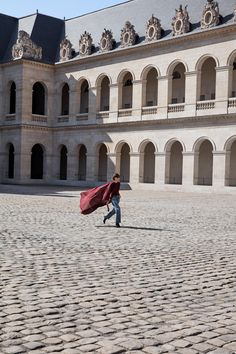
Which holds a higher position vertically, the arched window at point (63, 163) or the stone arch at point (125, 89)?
the stone arch at point (125, 89)

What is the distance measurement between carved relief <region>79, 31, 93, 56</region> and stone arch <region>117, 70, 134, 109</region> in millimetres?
3904

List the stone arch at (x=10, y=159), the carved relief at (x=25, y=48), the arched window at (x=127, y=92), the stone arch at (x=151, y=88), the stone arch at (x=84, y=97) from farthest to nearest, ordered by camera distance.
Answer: the stone arch at (x=10, y=159)
the stone arch at (x=84, y=97)
the carved relief at (x=25, y=48)
the arched window at (x=127, y=92)
the stone arch at (x=151, y=88)

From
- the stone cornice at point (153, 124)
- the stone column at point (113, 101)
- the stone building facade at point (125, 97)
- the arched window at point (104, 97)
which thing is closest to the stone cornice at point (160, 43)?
the stone building facade at point (125, 97)

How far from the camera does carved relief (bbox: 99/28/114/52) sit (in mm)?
43000

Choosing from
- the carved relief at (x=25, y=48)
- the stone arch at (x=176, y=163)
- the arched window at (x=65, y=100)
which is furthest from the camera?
the arched window at (x=65, y=100)

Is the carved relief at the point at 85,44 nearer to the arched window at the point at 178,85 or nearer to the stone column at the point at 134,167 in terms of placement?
the arched window at the point at 178,85

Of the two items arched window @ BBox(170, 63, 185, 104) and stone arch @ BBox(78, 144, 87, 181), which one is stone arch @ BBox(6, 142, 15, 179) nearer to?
stone arch @ BBox(78, 144, 87, 181)

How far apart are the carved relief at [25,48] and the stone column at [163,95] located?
1248cm

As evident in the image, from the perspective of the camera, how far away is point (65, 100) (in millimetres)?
49812

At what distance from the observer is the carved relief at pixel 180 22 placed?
123 feet

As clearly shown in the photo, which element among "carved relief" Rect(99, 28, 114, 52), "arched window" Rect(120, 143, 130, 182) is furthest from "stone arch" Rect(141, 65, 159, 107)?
"arched window" Rect(120, 143, 130, 182)

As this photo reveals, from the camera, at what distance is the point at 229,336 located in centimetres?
548

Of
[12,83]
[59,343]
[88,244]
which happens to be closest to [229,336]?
[59,343]

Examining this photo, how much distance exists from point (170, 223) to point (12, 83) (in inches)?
1375
